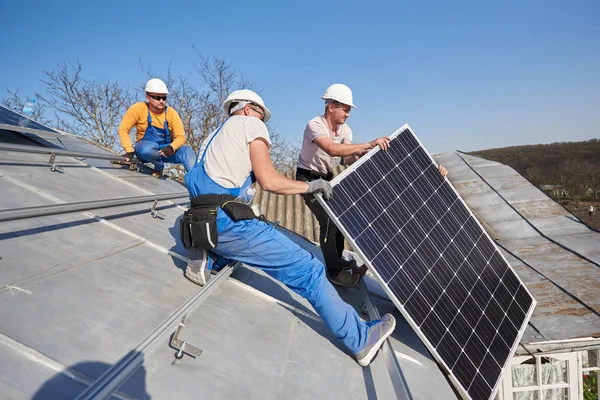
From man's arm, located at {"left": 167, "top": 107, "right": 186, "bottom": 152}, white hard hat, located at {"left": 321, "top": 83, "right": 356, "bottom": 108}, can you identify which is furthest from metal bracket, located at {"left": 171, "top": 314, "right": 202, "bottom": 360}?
man's arm, located at {"left": 167, "top": 107, "right": 186, "bottom": 152}

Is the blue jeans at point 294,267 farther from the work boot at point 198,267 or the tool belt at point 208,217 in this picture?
the work boot at point 198,267

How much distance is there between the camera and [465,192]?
35.2 feet

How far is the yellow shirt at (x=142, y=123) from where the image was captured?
7375 mm

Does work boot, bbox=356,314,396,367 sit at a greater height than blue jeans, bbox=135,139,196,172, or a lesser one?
lesser

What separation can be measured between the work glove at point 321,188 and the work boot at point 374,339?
1195 mm

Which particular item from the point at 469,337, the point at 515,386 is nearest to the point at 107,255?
the point at 469,337

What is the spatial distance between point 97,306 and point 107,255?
96 centimetres

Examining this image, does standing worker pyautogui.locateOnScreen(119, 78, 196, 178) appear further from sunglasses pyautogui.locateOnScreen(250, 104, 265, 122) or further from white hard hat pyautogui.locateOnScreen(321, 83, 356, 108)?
sunglasses pyautogui.locateOnScreen(250, 104, 265, 122)

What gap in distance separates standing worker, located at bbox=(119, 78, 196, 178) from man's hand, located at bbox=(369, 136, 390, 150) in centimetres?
391

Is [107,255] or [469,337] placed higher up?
[107,255]

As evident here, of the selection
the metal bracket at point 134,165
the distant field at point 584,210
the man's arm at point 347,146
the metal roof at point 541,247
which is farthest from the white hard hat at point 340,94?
the distant field at point 584,210

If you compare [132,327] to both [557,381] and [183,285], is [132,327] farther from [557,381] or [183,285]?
[557,381]

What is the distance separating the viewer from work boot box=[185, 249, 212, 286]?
3.82m

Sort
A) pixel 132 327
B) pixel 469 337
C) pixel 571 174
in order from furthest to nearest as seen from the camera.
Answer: pixel 571 174
pixel 469 337
pixel 132 327
